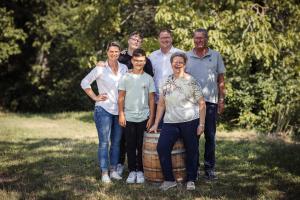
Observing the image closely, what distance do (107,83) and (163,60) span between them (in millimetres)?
821

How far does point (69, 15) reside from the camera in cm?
2028

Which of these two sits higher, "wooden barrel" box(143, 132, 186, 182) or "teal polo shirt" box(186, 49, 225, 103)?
"teal polo shirt" box(186, 49, 225, 103)

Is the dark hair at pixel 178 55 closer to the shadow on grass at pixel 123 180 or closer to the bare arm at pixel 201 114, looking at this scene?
the bare arm at pixel 201 114

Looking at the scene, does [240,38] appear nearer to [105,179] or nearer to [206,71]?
[206,71]

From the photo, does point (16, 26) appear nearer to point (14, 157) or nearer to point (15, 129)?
point (15, 129)

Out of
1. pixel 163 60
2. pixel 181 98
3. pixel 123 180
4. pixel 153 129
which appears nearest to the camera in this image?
pixel 181 98

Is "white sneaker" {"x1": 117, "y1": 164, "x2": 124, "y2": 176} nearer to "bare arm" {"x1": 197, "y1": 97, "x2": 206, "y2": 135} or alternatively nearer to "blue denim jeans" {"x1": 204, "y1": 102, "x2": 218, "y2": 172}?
"blue denim jeans" {"x1": 204, "y1": 102, "x2": 218, "y2": 172}

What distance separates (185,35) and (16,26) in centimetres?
1153

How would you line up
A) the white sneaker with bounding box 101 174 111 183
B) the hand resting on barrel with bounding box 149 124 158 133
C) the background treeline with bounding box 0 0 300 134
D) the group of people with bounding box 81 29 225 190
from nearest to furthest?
the group of people with bounding box 81 29 225 190 < the hand resting on barrel with bounding box 149 124 158 133 < the white sneaker with bounding box 101 174 111 183 < the background treeline with bounding box 0 0 300 134

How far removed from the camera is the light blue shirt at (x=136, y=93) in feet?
21.6

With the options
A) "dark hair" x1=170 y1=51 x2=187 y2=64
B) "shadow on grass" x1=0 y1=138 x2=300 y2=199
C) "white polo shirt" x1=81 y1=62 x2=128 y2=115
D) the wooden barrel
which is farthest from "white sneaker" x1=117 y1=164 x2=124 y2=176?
"dark hair" x1=170 y1=51 x2=187 y2=64

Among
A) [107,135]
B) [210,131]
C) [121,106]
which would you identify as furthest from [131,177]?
[210,131]

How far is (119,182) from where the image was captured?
684 cm

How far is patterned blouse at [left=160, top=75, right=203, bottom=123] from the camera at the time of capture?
6.27m
